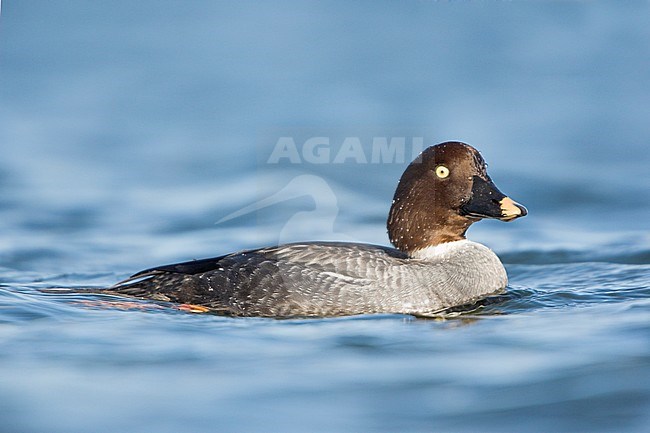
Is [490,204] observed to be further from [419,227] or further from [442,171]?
[419,227]

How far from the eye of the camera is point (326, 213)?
1466 centimetres

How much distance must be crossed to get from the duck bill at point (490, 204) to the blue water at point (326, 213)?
33.0 inches

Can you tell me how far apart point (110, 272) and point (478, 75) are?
9209mm

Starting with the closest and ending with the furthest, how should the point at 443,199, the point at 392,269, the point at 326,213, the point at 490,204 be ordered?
the point at 392,269
the point at 490,204
the point at 443,199
the point at 326,213

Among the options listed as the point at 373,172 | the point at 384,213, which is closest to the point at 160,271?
the point at 384,213

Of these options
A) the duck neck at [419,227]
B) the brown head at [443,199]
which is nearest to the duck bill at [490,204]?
the brown head at [443,199]

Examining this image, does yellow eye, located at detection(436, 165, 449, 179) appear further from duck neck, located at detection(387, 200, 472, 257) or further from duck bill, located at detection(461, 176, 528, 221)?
duck neck, located at detection(387, 200, 472, 257)

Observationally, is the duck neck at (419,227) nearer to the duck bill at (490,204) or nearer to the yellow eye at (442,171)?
the duck bill at (490,204)

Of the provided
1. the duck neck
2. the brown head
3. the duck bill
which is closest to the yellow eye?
the brown head

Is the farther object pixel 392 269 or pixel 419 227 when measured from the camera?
pixel 419 227

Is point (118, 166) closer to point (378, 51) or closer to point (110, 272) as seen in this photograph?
point (110, 272)

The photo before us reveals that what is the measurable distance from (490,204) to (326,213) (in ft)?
14.2

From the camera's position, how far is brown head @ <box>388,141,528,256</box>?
34.9 ft

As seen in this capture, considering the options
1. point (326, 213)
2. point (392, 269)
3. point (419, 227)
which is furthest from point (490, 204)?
point (326, 213)
